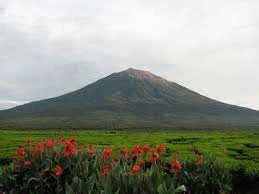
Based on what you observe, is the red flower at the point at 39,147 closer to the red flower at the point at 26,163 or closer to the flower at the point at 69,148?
the red flower at the point at 26,163

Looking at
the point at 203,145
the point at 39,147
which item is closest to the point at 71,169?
the point at 39,147

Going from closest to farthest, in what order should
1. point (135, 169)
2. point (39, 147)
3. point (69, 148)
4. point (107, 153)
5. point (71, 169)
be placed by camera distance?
point (135, 169) < point (107, 153) < point (69, 148) < point (71, 169) < point (39, 147)

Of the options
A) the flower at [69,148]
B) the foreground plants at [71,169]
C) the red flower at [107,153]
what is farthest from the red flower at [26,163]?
the red flower at [107,153]

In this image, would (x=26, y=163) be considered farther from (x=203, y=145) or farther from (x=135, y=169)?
(x=203, y=145)

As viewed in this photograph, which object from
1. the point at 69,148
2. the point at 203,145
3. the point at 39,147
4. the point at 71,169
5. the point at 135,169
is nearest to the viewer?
the point at 135,169

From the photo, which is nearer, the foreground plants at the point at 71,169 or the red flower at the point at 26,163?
the foreground plants at the point at 71,169

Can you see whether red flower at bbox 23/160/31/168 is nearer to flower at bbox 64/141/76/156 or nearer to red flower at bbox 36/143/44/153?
red flower at bbox 36/143/44/153

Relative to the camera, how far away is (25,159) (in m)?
12.8

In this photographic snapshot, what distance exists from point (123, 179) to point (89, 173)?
2423mm

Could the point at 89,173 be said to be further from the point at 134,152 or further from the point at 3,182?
the point at 3,182

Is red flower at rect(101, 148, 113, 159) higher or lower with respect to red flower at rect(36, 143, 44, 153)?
lower

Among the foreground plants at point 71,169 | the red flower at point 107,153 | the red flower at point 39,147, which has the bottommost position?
the foreground plants at point 71,169

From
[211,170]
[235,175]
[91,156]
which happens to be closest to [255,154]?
[235,175]

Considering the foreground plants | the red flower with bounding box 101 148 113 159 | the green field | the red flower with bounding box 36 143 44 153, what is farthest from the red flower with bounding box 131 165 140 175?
the green field
